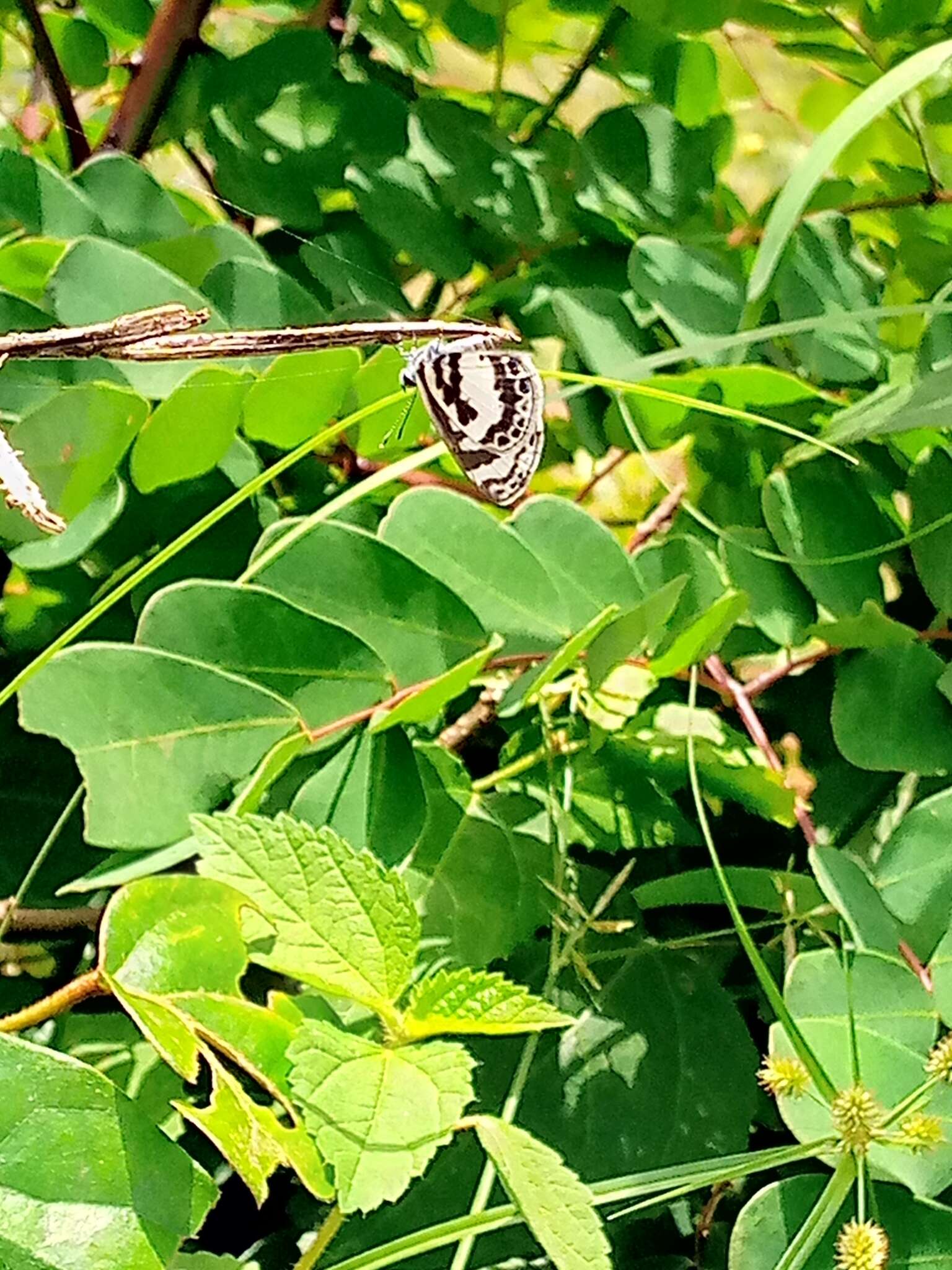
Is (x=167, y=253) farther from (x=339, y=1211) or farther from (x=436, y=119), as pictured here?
(x=339, y=1211)

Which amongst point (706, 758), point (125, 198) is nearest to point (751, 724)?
point (706, 758)

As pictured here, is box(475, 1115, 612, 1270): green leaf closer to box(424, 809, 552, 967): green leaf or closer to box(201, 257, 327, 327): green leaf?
box(424, 809, 552, 967): green leaf

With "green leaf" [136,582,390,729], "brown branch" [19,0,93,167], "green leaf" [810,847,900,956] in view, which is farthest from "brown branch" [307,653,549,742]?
"brown branch" [19,0,93,167]

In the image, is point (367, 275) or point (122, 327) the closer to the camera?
point (122, 327)

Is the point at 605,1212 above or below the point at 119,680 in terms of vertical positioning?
below

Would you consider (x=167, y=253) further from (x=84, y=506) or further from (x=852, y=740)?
(x=852, y=740)

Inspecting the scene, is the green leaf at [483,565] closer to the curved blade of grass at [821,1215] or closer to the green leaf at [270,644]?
the green leaf at [270,644]

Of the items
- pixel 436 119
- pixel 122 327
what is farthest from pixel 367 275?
pixel 122 327
